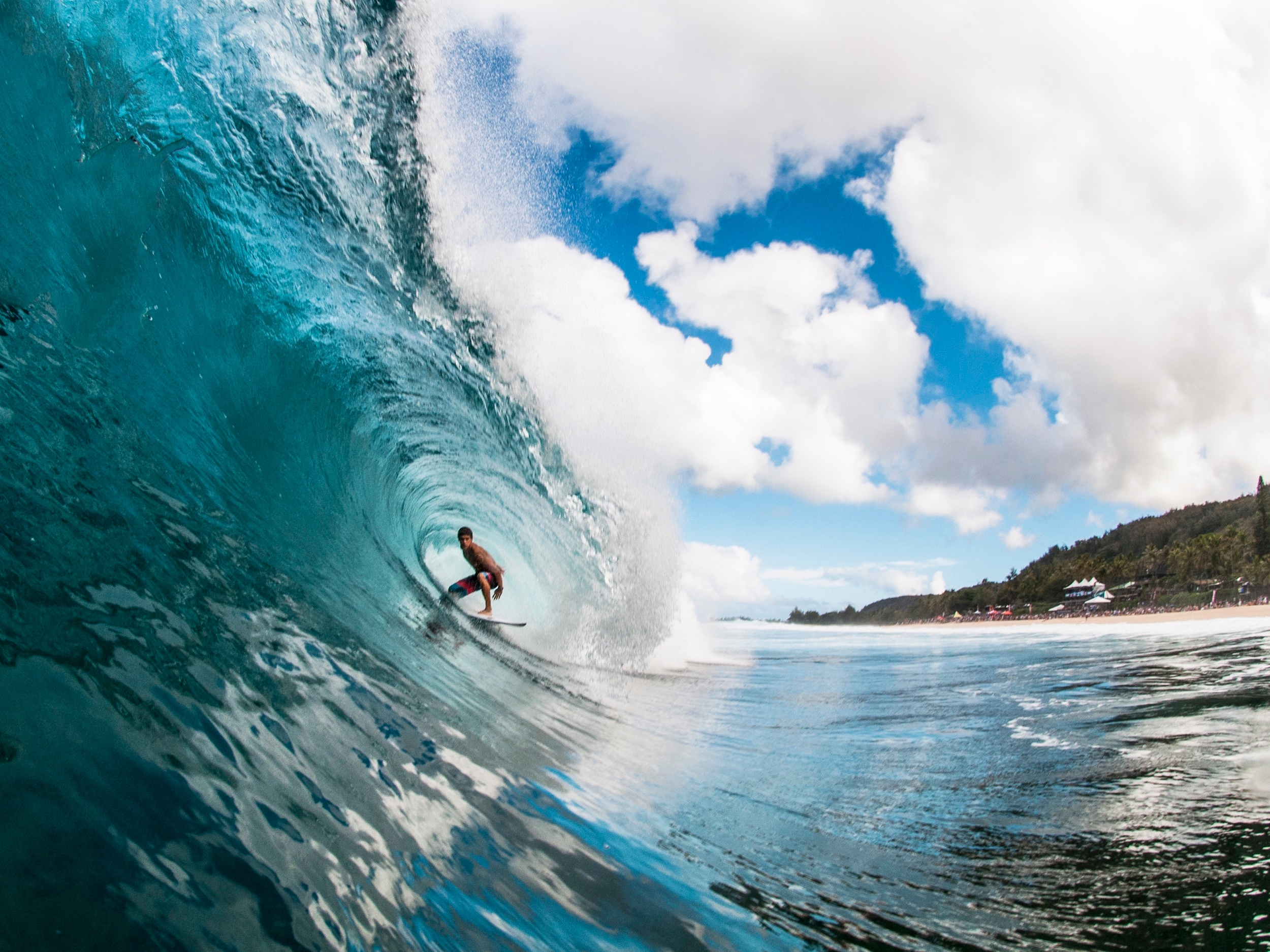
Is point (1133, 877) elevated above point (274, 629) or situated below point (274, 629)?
above

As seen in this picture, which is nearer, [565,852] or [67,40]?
[565,852]

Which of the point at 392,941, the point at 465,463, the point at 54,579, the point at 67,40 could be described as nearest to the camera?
the point at 392,941

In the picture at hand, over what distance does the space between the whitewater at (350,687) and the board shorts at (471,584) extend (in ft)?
1.55

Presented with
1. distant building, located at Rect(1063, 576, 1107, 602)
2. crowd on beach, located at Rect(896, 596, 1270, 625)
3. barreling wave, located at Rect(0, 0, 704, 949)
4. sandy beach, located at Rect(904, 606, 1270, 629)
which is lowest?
barreling wave, located at Rect(0, 0, 704, 949)

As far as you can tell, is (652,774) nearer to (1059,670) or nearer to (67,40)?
(67,40)

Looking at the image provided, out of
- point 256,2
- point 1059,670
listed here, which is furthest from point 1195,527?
point 256,2

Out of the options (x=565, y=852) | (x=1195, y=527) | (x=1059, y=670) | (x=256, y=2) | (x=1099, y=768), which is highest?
(x=1195, y=527)

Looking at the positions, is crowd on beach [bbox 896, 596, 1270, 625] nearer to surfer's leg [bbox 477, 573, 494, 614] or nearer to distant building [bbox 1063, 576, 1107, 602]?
distant building [bbox 1063, 576, 1107, 602]

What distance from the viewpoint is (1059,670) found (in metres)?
12.3

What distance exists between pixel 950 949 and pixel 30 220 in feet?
23.8

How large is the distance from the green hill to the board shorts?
46.4 metres

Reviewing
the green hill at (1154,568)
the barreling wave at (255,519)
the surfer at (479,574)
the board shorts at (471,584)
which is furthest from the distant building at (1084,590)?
the barreling wave at (255,519)

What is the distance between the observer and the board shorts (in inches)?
311

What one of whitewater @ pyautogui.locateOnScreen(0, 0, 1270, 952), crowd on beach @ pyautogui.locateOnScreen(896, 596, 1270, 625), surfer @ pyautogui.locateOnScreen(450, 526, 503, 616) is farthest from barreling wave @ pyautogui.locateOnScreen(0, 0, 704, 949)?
crowd on beach @ pyautogui.locateOnScreen(896, 596, 1270, 625)
